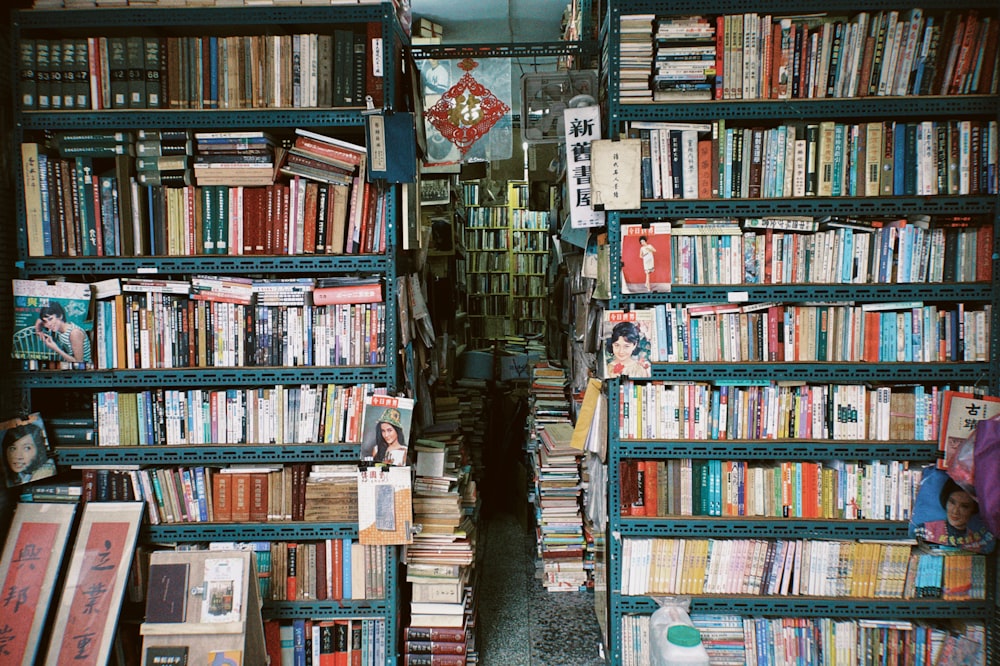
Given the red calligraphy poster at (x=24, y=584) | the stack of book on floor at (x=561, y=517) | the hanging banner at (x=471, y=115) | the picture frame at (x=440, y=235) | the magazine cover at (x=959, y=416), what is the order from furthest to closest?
the picture frame at (x=440, y=235) < the stack of book on floor at (x=561, y=517) < the hanging banner at (x=471, y=115) < the magazine cover at (x=959, y=416) < the red calligraphy poster at (x=24, y=584)

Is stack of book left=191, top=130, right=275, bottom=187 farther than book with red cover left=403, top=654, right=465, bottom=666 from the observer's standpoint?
No

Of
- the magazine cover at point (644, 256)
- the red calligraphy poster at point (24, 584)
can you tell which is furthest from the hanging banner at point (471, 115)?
the red calligraphy poster at point (24, 584)

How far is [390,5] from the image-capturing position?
2.42 meters

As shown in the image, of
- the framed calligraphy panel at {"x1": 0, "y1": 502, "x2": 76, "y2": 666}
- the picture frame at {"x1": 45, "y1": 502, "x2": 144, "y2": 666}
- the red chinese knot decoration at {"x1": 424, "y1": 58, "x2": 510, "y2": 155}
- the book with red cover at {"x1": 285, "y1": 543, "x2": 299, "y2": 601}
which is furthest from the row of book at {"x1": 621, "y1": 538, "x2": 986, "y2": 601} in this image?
the framed calligraphy panel at {"x1": 0, "y1": 502, "x2": 76, "y2": 666}

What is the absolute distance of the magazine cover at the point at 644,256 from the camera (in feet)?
8.13

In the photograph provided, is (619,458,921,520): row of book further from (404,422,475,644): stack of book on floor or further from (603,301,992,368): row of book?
(404,422,475,644): stack of book on floor

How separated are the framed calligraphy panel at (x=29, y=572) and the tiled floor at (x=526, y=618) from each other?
5.83ft

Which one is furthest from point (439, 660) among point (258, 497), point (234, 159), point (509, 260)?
point (509, 260)

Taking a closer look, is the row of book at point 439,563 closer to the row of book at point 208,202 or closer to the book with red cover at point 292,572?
the book with red cover at point 292,572

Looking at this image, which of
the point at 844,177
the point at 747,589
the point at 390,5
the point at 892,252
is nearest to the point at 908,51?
the point at 844,177

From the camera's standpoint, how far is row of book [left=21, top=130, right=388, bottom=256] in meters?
2.48

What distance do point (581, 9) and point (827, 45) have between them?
1.38m

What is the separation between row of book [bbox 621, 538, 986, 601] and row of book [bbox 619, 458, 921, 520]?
127mm

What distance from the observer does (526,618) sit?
3.25m
